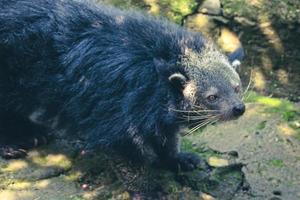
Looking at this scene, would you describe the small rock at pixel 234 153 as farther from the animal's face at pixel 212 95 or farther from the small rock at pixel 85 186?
the small rock at pixel 85 186

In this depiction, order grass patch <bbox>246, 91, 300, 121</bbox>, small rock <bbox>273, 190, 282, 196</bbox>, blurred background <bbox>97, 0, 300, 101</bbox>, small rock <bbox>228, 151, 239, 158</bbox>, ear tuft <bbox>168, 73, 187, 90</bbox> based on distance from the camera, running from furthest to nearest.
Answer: blurred background <bbox>97, 0, 300, 101</bbox>, grass patch <bbox>246, 91, 300, 121</bbox>, small rock <bbox>228, 151, 239, 158</bbox>, small rock <bbox>273, 190, 282, 196</bbox>, ear tuft <bbox>168, 73, 187, 90</bbox>

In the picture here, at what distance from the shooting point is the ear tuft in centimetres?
480

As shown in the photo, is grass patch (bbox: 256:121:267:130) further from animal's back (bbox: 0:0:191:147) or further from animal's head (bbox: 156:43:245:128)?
animal's back (bbox: 0:0:191:147)

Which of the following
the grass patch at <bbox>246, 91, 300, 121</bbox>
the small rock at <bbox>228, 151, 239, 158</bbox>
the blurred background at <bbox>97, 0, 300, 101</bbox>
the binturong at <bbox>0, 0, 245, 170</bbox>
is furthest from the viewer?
the blurred background at <bbox>97, 0, 300, 101</bbox>

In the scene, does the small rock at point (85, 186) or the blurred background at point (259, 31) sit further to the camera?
the blurred background at point (259, 31)

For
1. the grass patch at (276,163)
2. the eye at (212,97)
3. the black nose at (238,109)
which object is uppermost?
A: the eye at (212,97)

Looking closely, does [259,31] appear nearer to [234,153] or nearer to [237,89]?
[234,153]

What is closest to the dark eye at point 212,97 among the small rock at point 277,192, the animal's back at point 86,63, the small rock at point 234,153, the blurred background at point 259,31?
the animal's back at point 86,63

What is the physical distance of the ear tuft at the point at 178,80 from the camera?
15.7ft

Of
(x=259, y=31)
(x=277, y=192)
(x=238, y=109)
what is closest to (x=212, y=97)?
(x=238, y=109)

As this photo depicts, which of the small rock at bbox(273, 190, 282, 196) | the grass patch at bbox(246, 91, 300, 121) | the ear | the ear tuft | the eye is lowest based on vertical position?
the small rock at bbox(273, 190, 282, 196)

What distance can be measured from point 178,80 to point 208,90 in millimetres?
283

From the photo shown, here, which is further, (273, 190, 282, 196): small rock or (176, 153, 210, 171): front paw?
(176, 153, 210, 171): front paw

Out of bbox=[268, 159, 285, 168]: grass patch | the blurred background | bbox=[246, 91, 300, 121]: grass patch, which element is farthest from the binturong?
the blurred background
